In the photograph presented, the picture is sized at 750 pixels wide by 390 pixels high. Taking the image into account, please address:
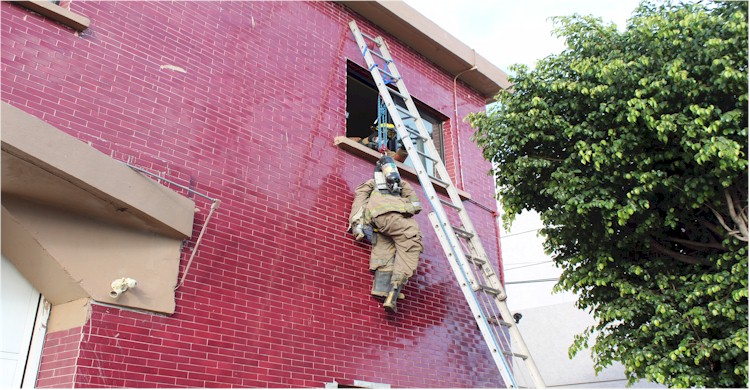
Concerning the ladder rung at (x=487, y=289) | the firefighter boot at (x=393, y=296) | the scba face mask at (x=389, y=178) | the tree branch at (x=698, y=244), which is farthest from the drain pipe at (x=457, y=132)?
the tree branch at (x=698, y=244)

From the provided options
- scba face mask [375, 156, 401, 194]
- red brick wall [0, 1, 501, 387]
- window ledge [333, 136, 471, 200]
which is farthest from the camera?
window ledge [333, 136, 471, 200]

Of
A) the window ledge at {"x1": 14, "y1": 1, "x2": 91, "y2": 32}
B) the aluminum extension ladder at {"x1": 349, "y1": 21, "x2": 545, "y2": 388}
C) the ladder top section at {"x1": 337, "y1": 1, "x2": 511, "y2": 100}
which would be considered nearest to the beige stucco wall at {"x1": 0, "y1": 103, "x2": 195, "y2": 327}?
the window ledge at {"x1": 14, "y1": 1, "x2": 91, "y2": 32}

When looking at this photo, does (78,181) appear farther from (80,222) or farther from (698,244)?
(698,244)

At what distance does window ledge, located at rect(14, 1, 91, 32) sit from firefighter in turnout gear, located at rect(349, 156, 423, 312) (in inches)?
133

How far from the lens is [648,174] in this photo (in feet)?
20.7

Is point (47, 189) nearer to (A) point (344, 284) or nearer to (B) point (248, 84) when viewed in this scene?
(B) point (248, 84)

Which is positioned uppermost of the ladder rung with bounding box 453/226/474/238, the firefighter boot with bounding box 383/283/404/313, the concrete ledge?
the ladder rung with bounding box 453/226/474/238

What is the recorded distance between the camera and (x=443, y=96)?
10.5 metres

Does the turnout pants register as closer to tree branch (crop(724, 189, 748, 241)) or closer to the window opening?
the window opening

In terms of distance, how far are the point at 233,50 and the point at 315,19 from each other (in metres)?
1.66

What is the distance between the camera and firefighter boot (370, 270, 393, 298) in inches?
300

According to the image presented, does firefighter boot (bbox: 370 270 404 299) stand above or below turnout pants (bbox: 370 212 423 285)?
below

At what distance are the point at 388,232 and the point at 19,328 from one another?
149 inches

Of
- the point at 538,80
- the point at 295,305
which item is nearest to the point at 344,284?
the point at 295,305
